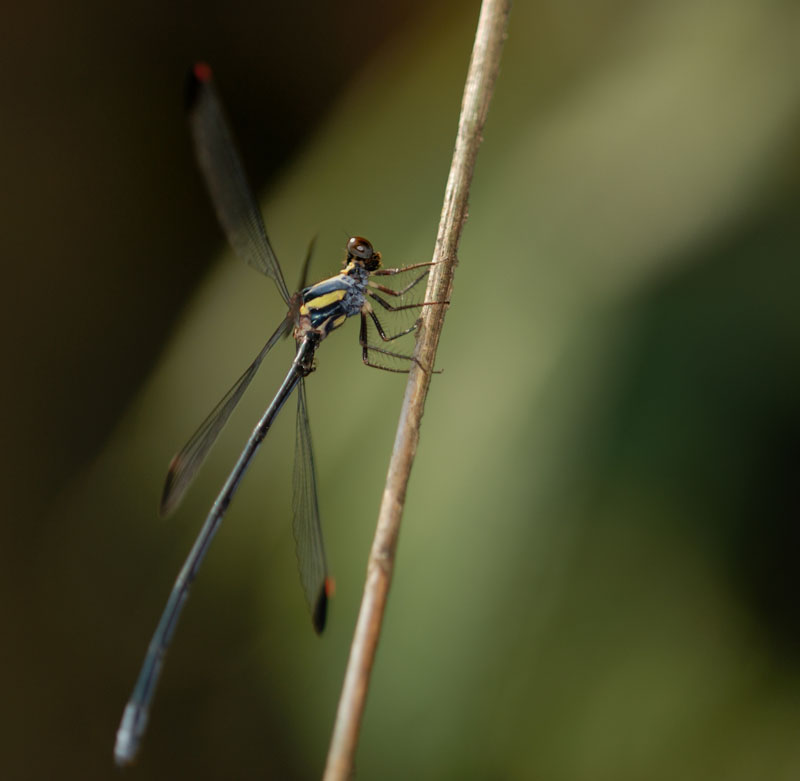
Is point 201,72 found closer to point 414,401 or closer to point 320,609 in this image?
point 414,401

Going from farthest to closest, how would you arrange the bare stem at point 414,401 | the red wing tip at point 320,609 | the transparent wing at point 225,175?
the transparent wing at point 225,175 → the red wing tip at point 320,609 → the bare stem at point 414,401

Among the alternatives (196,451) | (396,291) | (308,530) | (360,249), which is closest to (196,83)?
(360,249)

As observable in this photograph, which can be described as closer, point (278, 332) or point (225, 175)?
point (225, 175)

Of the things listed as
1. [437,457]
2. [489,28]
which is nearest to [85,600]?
[437,457]

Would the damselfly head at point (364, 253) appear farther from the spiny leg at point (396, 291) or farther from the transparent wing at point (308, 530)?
the transparent wing at point (308, 530)

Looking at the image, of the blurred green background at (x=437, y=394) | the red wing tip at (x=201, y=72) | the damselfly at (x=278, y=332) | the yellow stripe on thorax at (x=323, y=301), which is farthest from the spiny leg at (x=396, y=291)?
the red wing tip at (x=201, y=72)

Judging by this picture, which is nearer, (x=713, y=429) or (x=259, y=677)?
(x=713, y=429)

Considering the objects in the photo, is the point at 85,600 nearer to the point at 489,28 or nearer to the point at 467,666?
the point at 467,666
